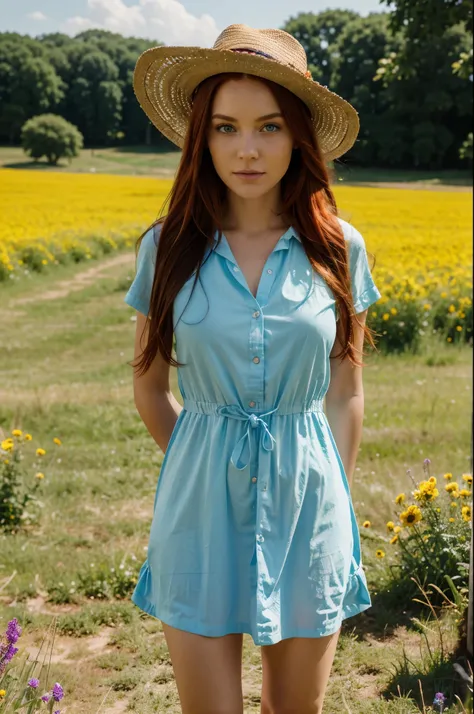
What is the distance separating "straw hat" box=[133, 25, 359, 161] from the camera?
1857 millimetres

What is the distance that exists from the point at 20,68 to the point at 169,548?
12.6ft

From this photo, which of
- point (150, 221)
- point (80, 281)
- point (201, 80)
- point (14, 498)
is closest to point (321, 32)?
point (150, 221)

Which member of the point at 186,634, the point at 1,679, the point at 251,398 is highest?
the point at 251,398

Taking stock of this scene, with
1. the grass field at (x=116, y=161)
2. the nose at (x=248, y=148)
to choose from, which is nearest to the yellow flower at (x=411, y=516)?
the nose at (x=248, y=148)

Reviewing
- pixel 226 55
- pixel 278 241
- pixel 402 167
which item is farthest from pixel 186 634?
pixel 402 167

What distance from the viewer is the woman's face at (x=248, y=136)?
1860 millimetres

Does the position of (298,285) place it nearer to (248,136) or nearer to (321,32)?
(248,136)

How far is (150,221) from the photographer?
8.17 m

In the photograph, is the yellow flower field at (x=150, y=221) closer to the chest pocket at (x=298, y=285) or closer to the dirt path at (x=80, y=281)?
the dirt path at (x=80, y=281)

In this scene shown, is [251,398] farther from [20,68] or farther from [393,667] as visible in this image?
[20,68]

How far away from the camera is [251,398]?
182 centimetres

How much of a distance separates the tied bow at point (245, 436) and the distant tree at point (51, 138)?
3603mm

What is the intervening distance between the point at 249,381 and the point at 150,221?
6.55 m

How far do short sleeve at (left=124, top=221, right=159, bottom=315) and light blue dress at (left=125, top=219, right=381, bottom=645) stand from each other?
0.41 ft
